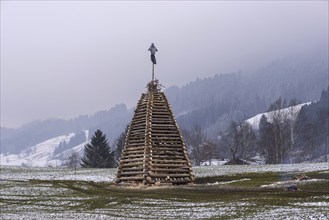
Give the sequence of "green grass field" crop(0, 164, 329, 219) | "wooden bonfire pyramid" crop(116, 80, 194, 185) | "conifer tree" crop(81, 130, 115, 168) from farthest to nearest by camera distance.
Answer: "conifer tree" crop(81, 130, 115, 168) → "wooden bonfire pyramid" crop(116, 80, 194, 185) → "green grass field" crop(0, 164, 329, 219)

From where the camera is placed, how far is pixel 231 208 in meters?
28.2

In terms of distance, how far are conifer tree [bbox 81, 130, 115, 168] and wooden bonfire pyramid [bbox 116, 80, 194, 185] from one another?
4411cm

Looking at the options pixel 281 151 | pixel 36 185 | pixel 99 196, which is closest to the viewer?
pixel 99 196

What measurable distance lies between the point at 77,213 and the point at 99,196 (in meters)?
9.64

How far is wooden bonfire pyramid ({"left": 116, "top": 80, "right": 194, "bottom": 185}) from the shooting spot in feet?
158

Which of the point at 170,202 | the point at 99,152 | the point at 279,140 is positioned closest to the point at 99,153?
the point at 99,152

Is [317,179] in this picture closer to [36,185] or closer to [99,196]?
[99,196]

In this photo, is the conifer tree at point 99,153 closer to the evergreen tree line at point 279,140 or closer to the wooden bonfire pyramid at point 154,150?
the evergreen tree line at point 279,140

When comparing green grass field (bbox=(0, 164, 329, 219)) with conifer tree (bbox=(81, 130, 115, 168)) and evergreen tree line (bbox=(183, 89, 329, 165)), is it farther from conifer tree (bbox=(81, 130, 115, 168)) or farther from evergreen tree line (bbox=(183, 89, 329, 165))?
evergreen tree line (bbox=(183, 89, 329, 165))

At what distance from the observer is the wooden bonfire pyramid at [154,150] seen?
158 feet

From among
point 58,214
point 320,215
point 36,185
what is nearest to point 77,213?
point 58,214

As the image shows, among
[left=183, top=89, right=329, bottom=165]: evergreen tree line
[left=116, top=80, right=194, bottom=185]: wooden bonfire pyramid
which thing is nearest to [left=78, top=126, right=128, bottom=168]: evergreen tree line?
[left=183, top=89, right=329, bottom=165]: evergreen tree line

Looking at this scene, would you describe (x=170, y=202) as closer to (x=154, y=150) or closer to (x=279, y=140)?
(x=154, y=150)

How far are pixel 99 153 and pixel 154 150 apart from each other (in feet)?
167
